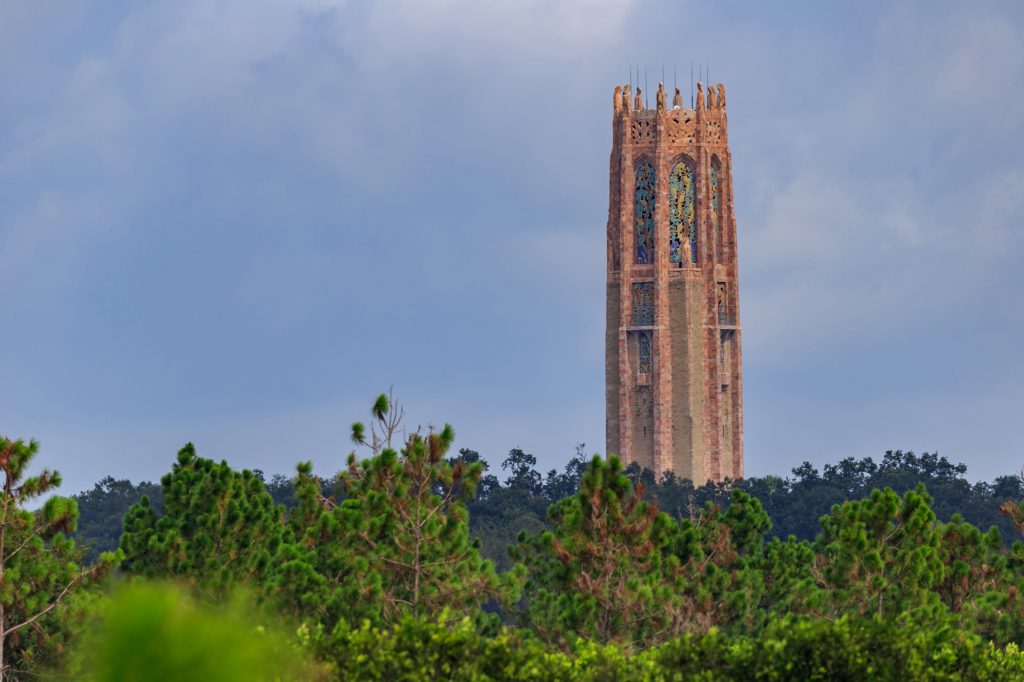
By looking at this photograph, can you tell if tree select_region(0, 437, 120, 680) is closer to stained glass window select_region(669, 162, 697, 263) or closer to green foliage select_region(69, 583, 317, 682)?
green foliage select_region(69, 583, 317, 682)

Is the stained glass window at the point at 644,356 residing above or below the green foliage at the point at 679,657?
above

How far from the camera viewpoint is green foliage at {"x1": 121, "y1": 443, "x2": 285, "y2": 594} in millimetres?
32562

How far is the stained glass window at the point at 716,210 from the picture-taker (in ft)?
326

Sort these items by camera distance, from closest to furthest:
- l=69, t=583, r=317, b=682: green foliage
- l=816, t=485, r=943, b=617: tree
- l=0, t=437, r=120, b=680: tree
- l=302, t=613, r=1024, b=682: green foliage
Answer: l=69, t=583, r=317, b=682: green foliage, l=302, t=613, r=1024, b=682: green foliage, l=0, t=437, r=120, b=680: tree, l=816, t=485, r=943, b=617: tree

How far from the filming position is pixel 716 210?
327 feet

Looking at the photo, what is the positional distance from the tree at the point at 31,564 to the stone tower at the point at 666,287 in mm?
64654

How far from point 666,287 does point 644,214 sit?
177 inches

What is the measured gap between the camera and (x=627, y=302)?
98.6 m

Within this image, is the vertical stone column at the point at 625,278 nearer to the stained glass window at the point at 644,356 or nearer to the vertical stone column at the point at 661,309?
the stained glass window at the point at 644,356

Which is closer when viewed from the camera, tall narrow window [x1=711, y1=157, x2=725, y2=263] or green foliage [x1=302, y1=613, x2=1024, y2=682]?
green foliage [x1=302, y1=613, x2=1024, y2=682]

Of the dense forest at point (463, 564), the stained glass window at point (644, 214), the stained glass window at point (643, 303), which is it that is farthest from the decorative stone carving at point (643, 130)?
the dense forest at point (463, 564)

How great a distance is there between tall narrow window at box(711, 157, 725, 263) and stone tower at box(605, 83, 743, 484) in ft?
0.50

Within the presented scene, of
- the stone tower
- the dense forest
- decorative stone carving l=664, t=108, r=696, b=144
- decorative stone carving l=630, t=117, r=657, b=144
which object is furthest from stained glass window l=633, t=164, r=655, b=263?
the dense forest

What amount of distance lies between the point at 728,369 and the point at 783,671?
79.6 m
